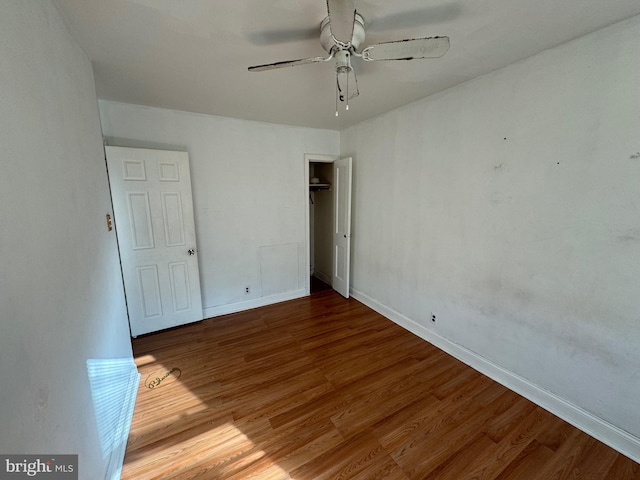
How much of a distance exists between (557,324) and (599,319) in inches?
8.8

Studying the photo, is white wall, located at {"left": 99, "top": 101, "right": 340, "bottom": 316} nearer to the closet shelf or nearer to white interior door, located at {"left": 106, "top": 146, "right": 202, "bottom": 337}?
white interior door, located at {"left": 106, "top": 146, "right": 202, "bottom": 337}

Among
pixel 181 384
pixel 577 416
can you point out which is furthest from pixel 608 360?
pixel 181 384

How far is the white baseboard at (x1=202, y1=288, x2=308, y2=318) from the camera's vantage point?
127 inches

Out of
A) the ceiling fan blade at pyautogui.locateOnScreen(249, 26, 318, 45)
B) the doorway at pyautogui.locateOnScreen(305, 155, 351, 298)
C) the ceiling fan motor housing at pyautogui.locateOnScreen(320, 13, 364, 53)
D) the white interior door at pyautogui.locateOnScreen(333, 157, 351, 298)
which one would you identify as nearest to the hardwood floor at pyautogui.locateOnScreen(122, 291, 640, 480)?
the white interior door at pyautogui.locateOnScreen(333, 157, 351, 298)

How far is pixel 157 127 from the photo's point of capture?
2.71 m

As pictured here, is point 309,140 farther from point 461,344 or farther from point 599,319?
point 599,319

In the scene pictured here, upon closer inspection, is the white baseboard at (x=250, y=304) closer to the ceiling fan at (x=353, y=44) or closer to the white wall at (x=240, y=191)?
the white wall at (x=240, y=191)

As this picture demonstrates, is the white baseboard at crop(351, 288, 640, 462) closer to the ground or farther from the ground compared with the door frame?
closer to the ground

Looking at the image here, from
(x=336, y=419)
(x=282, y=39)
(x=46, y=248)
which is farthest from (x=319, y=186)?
(x=46, y=248)

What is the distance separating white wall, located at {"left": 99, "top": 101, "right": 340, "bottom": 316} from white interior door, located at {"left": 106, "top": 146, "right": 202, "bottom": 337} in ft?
0.59

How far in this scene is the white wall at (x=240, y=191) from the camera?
2.75m

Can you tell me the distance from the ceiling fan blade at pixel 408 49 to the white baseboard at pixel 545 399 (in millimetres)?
2405

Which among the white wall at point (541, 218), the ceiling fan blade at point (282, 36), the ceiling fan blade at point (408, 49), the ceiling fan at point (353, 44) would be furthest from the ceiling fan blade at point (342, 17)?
the white wall at point (541, 218)

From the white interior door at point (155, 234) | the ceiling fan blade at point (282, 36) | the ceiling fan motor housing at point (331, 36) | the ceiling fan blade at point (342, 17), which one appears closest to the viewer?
the ceiling fan blade at point (342, 17)
